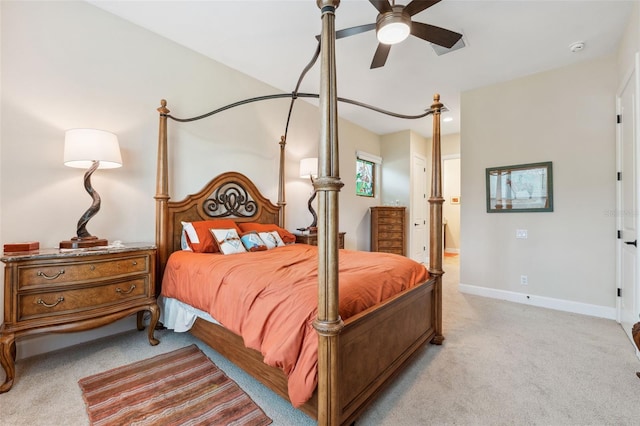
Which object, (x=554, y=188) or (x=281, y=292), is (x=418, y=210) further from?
(x=281, y=292)

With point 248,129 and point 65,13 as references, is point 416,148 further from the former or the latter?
point 65,13

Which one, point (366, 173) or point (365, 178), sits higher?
point (366, 173)

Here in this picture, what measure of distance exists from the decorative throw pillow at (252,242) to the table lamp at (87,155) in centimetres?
118

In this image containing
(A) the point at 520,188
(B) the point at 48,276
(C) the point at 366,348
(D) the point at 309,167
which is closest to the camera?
(C) the point at 366,348

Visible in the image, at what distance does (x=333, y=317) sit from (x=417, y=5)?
6.95 ft

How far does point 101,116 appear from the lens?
2.57 m

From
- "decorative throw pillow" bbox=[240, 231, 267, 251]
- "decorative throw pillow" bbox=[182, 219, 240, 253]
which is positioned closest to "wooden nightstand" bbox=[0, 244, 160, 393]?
"decorative throw pillow" bbox=[182, 219, 240, 253]

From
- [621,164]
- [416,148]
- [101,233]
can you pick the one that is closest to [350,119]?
[416,148]

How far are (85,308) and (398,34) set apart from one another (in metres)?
3.06

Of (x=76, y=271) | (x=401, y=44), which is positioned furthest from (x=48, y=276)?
(x=401, y=44)

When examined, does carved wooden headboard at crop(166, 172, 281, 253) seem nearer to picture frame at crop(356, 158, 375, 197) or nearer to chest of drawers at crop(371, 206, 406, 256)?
picture frame at crop(356, 158, 375, 197)

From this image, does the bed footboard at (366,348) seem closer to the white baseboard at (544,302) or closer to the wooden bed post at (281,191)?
the wooden bed post at (281,191)

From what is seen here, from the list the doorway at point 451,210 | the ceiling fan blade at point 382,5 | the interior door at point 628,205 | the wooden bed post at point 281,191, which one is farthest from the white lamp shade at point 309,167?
the doorway at point 451,210

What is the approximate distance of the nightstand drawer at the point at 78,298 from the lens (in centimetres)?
186
